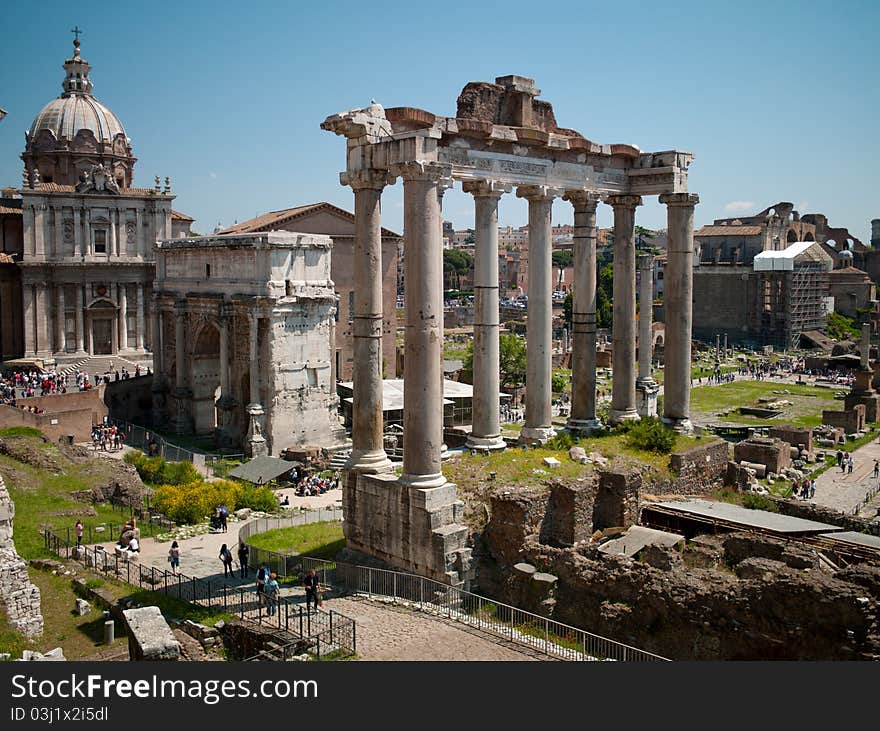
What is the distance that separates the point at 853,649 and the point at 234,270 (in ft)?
104

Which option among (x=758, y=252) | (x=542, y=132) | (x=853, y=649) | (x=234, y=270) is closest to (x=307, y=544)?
(x=542, y=132)

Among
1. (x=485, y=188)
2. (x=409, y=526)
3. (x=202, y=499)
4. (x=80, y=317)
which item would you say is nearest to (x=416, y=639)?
(x=409, y=526)

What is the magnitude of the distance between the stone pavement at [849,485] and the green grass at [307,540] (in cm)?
1604

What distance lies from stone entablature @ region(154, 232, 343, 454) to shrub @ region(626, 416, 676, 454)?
20.7 meters

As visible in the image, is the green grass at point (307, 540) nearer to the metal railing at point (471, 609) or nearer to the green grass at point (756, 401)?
the metal railing at point (471, 609)

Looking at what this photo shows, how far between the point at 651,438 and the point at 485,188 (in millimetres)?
6479

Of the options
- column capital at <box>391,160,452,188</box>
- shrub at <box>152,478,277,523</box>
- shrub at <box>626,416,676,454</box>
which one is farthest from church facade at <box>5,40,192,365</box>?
column capital at <box>391,160,452,188</box>

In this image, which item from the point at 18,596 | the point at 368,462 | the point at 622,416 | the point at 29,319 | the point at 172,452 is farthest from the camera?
the point at 29,319

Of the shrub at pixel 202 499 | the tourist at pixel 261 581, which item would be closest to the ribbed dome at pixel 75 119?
the shrub at pixel 202 499

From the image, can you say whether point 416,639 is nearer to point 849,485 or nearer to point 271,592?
point 271,592

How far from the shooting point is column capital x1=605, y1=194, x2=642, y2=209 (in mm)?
20609

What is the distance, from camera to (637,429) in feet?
64.7

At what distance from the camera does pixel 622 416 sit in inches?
824

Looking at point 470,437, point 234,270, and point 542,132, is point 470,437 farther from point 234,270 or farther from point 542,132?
point 234,270
